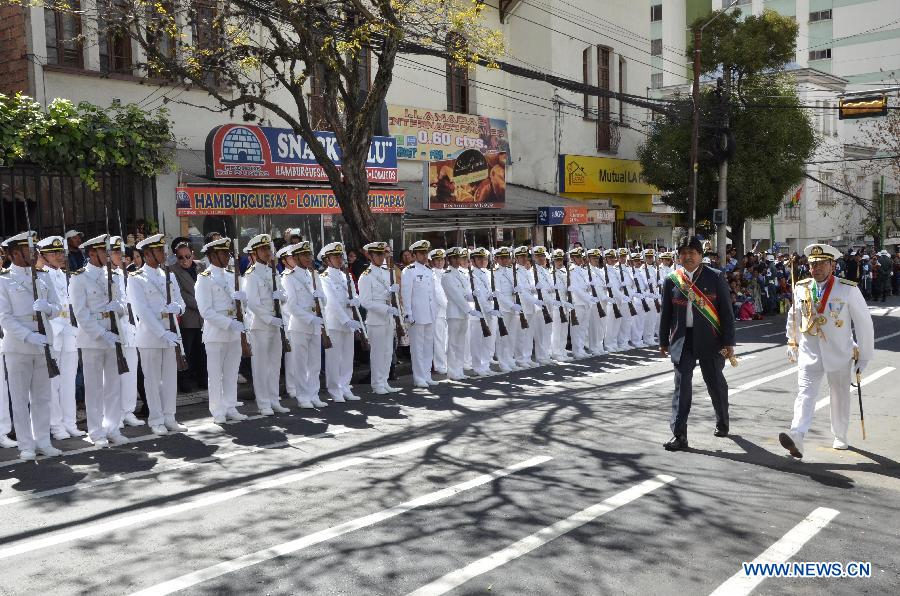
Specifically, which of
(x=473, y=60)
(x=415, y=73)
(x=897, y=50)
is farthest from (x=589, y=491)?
(x=897, y=50)

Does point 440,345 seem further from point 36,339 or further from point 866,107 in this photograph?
point 866,107

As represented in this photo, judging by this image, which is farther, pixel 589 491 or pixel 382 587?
pixel 589 491

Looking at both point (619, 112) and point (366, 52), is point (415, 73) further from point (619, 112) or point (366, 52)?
point (619, 112)

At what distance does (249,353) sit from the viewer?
10258 millimetres

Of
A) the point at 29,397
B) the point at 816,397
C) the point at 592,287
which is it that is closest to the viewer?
the point at 816,397

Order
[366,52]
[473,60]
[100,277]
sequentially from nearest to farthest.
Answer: [100,277], [473,60], [366,52]

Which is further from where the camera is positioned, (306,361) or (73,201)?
(73,201)

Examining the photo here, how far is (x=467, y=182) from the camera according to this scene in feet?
72.8

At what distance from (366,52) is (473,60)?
8373mm

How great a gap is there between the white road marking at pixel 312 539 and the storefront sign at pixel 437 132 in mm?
16083

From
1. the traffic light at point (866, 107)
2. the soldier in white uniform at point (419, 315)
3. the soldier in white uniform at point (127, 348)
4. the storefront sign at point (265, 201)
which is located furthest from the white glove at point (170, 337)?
the traffic light at point (866, 107)

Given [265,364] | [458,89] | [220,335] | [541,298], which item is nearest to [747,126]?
[458,89]

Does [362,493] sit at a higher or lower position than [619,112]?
lower

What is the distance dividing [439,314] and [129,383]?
5206mm
